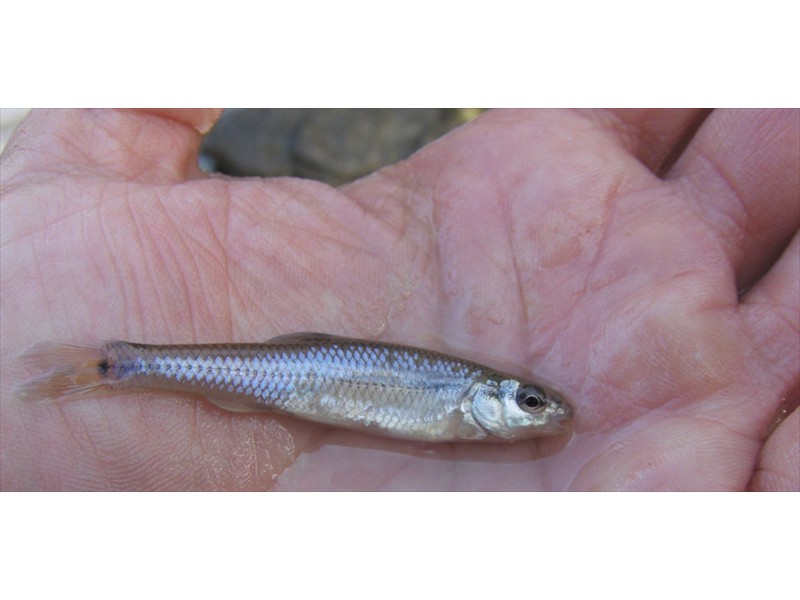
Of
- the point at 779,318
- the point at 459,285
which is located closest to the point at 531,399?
the point at 459,285

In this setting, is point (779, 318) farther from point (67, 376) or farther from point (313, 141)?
point (313, 141)

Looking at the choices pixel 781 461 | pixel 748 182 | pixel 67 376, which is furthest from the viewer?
pixel 748 182

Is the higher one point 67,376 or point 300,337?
point 300,337

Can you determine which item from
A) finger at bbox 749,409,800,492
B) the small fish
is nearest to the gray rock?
the small fish

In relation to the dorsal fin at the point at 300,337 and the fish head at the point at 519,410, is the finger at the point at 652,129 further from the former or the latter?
the dorsal fin at the point at 300,337

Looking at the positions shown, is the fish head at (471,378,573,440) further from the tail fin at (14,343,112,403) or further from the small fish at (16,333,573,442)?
the tail fin at (14,343,112,403)

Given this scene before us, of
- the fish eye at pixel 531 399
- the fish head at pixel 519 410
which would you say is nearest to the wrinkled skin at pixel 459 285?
the fish head at pixel 519 410

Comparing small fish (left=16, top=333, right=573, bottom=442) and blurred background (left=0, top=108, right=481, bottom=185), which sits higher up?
blurred background (left=0, top=108, right=481, bottom=185)

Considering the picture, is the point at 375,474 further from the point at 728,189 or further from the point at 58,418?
the point at 728,189
